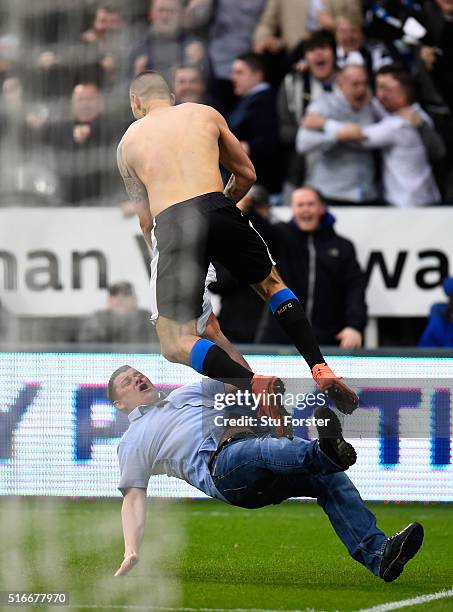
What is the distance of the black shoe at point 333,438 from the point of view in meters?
5.41

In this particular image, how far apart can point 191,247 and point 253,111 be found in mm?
4479

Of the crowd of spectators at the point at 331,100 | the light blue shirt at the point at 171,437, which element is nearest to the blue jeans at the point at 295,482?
the light blue shirt at the point at 171,437

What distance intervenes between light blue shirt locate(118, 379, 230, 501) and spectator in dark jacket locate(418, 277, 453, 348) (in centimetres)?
382

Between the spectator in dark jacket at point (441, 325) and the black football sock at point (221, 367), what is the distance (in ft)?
13.8

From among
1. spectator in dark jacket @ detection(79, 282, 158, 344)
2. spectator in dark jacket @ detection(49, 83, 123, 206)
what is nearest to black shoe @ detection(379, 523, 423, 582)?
spectator in dark jacket @ detection(49, 83, 123, 206)

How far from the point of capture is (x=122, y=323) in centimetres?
900

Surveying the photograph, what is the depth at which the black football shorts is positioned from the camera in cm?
577

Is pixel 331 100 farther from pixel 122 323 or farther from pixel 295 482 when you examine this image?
pixel 295 482

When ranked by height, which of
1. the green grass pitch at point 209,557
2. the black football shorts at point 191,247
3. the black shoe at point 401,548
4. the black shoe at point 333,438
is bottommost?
the green grass pitch at point 209,557

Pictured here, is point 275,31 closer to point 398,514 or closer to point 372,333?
point 372,333

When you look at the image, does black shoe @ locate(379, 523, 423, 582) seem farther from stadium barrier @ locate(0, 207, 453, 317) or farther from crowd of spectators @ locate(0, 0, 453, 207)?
stadium barrier @ locate(0, 207, 453, 317)

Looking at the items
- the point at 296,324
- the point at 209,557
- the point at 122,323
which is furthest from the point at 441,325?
the point at 296,324

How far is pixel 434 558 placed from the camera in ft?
23.2

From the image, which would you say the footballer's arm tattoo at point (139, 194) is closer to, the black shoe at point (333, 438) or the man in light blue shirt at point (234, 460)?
the man in light blue shirt at point (234, 460)
